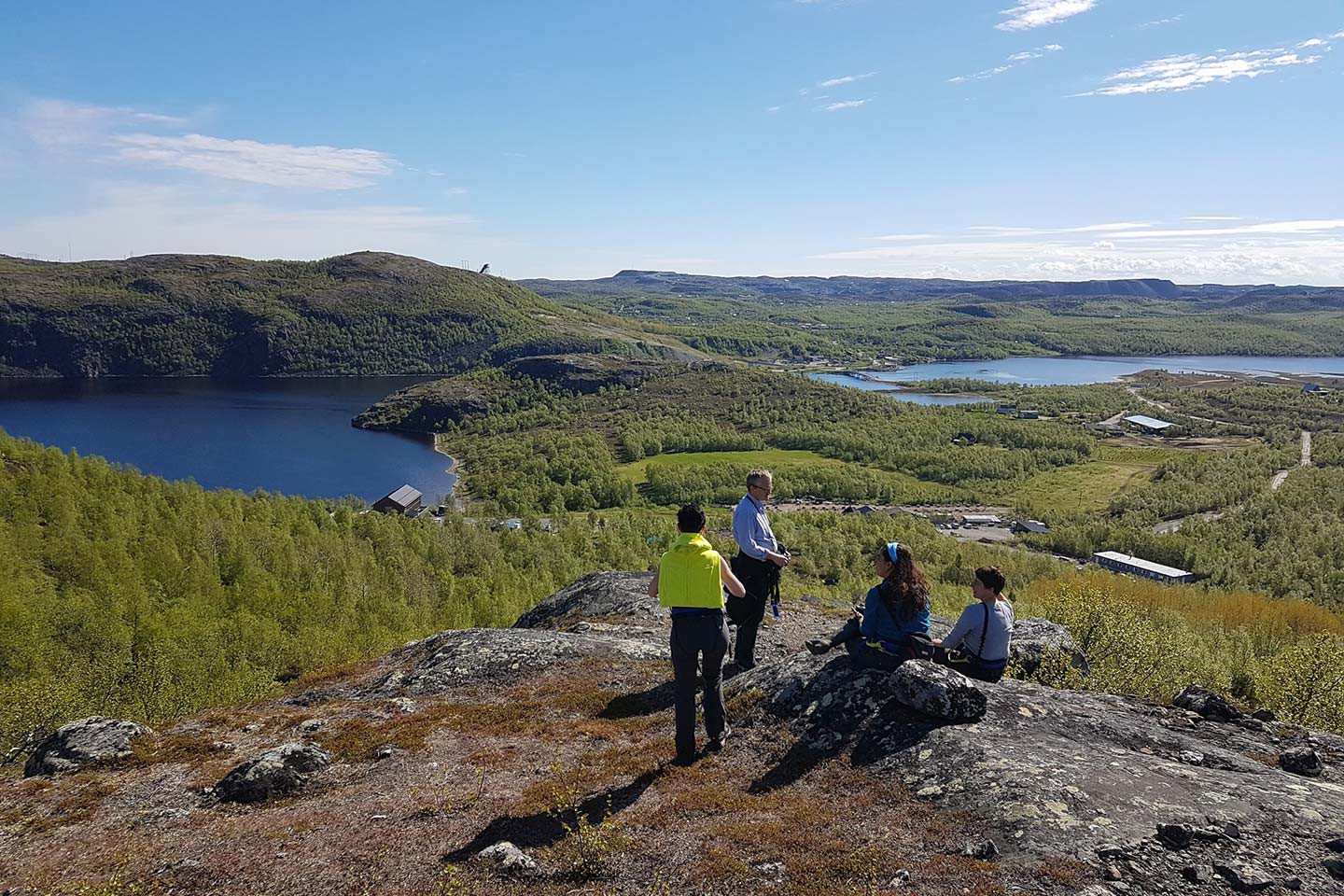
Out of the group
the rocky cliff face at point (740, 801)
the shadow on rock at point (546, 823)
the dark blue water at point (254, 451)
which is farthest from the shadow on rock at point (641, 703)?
the dark blue water at point (254, 451)

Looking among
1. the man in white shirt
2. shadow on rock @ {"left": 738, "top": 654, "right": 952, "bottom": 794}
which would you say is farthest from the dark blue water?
shadow on rock @ {"left": 738, "top": 654, "right": 952, "bottom": 794}

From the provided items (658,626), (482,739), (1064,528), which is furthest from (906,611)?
(1064,528)

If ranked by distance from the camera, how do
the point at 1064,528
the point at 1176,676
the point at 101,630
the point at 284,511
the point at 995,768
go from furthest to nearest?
the point at 1064,528 < the point at 284,511 < the point at 101,630 < the point at 1176,676 < the point at 995,768

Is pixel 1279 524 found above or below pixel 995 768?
below

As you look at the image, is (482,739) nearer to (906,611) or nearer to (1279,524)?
(906,611)

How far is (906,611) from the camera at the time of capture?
42.5ft

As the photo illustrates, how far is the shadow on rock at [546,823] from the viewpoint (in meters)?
9.98

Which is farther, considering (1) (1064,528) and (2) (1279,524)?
(1) (1064,528)

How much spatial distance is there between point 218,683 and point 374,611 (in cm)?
2033

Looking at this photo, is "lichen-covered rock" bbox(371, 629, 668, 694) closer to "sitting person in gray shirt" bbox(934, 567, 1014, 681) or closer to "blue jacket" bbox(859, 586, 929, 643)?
"blue jacket" bbox(859, 586, 929, 643)

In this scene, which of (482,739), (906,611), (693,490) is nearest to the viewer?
(906,611)

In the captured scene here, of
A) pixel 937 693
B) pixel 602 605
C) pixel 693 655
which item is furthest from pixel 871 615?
pixel 602 605

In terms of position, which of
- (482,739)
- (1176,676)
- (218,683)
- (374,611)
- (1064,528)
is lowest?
(1064,528)

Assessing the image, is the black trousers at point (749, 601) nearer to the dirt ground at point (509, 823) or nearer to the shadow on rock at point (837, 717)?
the shadow on rock at point (837, 717)
